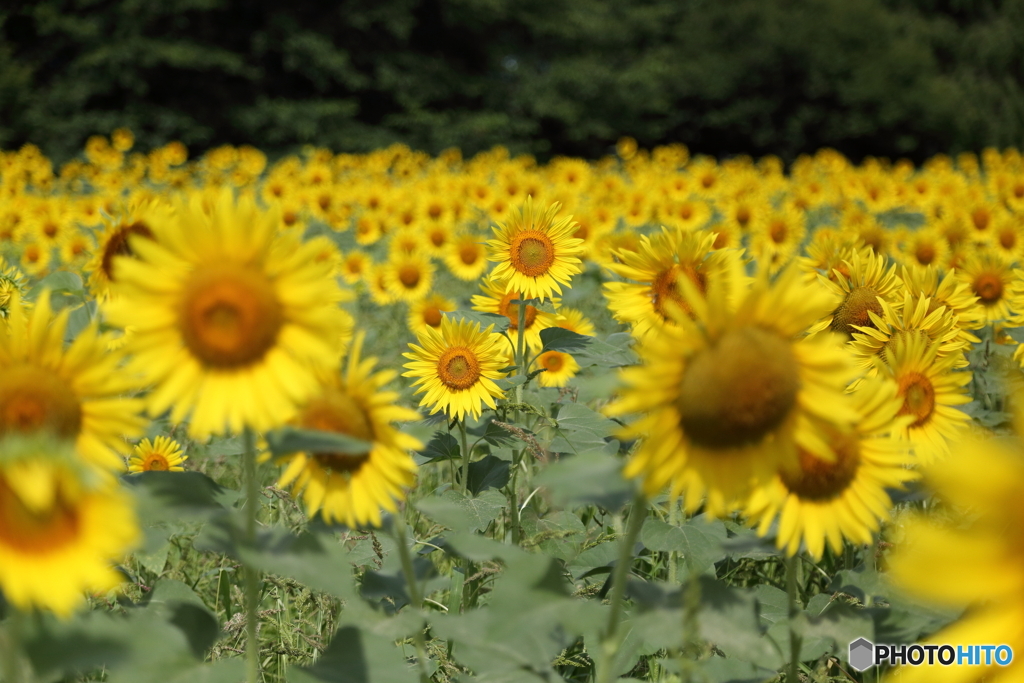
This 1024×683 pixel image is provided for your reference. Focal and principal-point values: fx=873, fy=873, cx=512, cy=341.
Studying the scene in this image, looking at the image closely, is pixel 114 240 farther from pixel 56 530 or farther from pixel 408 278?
pixel 408 278

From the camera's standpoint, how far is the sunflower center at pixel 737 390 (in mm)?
1098

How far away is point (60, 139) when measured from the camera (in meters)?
19.7

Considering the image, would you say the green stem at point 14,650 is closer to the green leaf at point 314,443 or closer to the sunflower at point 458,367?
the green leaf at point 314,443

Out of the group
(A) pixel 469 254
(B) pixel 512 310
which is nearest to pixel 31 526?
(B) pixel 512 310

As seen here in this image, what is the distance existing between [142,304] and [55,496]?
267mm

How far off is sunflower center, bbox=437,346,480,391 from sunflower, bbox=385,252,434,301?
302cm

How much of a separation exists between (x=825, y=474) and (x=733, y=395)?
0.33m

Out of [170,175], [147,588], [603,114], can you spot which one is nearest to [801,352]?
[147,588]

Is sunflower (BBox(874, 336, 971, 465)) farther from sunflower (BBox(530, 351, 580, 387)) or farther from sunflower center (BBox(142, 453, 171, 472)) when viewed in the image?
sunflower center (BBox(142, 453, 171, 472))

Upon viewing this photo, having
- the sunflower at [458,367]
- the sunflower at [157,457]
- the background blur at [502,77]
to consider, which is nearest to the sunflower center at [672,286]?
the sunflower at [458,367]

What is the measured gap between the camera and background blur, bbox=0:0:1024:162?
20.6 m

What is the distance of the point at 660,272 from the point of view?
201cm

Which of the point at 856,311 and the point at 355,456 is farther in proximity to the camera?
the point at 856,311

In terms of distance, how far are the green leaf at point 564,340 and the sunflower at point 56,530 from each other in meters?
1.34
